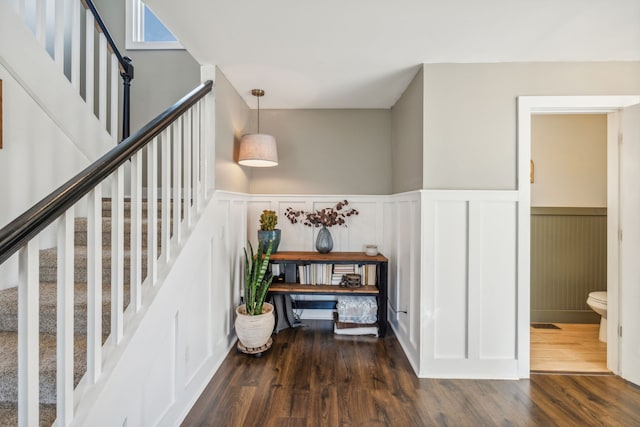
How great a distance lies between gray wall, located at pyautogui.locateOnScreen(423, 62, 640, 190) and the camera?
6.70 feet

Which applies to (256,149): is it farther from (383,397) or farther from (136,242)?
(383,397)

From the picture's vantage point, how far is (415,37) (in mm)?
1771

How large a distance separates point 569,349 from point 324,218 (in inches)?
92.1

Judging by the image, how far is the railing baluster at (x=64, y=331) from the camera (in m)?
0.94

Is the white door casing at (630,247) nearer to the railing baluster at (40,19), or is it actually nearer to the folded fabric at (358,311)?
the folded fabric at (358,311)

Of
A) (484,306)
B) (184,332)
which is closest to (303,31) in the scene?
(184,332)

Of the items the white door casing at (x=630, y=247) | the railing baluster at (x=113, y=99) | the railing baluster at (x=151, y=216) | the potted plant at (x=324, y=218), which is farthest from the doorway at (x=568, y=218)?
the railing baluster at (x=113, y=99)

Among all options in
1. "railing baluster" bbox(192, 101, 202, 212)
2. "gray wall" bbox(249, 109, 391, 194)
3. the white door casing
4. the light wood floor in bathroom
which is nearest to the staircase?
"railing baluster" bbox(192, 101, 202, 212)

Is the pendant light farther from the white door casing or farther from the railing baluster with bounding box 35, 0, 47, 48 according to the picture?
the white door casing

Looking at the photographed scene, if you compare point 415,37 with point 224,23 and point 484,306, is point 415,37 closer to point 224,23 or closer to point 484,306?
point 224,23

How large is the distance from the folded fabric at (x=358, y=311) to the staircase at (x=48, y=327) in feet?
5.61

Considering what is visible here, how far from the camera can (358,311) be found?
273 cm

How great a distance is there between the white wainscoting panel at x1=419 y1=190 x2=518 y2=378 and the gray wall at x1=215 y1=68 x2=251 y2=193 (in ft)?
5.05

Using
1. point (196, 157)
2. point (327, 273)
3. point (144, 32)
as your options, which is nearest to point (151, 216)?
point (196, 157)
